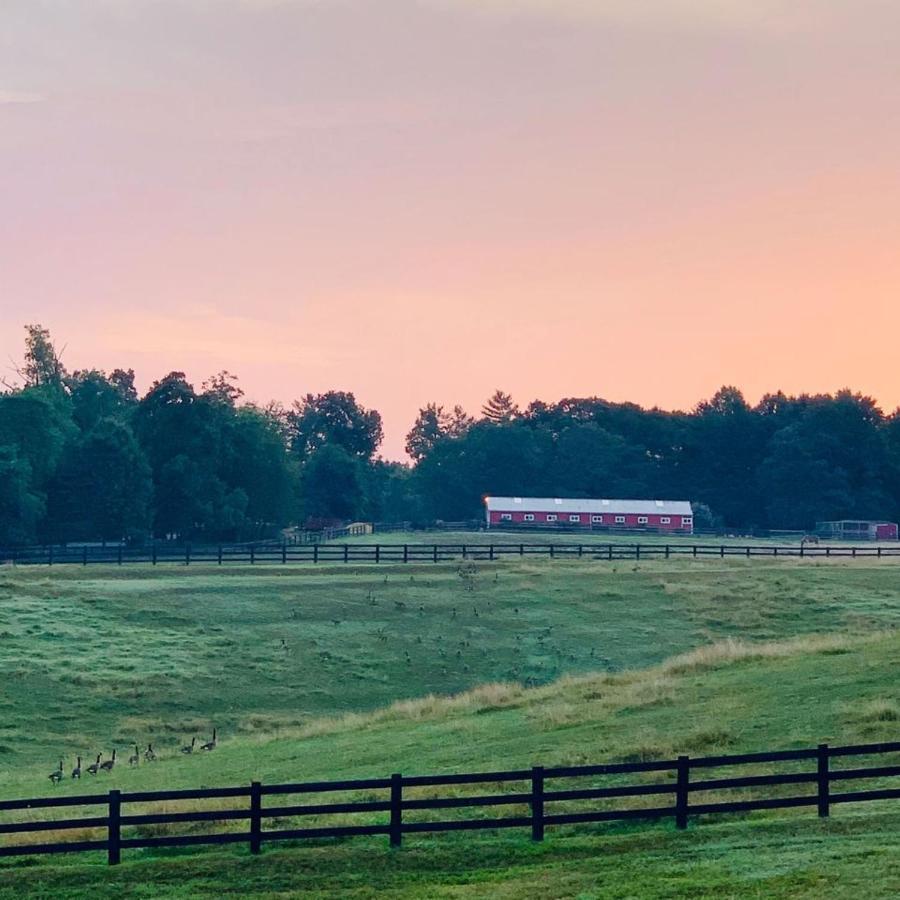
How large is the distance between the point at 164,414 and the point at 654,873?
345 ft

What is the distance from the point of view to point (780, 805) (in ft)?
78.8

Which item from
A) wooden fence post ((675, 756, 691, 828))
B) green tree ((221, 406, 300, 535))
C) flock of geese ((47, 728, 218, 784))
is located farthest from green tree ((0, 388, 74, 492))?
wooden fence post ((675, 756, 691, 828))

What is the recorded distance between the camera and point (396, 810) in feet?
76.0

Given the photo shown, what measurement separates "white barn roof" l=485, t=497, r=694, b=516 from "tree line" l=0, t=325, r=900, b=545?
13.2 metres

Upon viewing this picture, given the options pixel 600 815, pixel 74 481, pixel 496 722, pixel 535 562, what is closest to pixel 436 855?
pixel 600 815

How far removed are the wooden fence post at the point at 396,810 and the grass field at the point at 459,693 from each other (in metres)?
0.35

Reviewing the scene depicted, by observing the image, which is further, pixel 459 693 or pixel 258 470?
pixel 258 470

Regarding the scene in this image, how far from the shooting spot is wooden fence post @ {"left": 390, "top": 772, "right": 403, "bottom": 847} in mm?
22969

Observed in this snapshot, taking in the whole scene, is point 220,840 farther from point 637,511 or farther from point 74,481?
point 637,511

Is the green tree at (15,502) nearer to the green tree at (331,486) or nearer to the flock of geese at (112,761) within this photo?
the green tree at (331,486)

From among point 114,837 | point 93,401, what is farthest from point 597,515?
point 114,837

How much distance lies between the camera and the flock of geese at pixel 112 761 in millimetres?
36466

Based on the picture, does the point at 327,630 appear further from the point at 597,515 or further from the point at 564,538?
the point at 597,515

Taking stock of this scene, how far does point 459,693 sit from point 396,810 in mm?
28381
